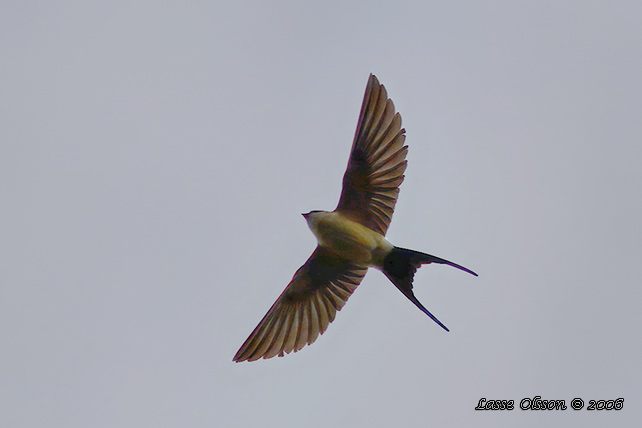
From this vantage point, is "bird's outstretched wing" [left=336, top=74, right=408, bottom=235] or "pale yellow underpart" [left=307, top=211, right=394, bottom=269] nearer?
"bird's outstretched wing" [left=336, top=74, right=408, bottom=235]

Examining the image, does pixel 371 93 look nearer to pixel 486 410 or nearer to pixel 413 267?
pixel 413 267

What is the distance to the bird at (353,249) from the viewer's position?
6.20 meters

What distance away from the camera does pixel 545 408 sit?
6.72 metres

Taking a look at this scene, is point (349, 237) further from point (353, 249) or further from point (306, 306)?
point (306, 306)

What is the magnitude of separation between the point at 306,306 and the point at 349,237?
790 mm

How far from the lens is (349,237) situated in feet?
20.6
